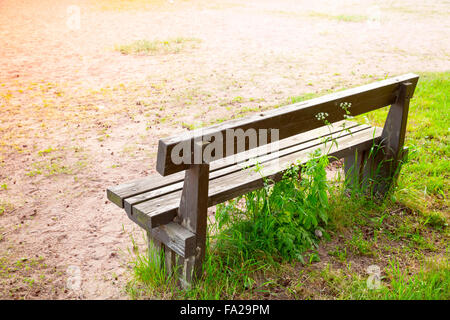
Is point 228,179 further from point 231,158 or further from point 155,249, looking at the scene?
point 155,249

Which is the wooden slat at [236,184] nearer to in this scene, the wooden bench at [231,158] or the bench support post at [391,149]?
the wooden bench at [231,158]

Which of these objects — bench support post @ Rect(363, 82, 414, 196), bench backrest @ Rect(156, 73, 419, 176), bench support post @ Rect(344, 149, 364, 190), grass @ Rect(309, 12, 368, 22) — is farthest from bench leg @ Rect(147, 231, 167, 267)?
grass @ Rect(309, 12, 368, 22)

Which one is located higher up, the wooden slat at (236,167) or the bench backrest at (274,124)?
the bench backrest at (274,124)

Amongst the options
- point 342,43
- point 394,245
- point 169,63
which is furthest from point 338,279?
point 342,43

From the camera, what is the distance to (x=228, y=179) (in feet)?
10.6

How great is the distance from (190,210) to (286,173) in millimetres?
858

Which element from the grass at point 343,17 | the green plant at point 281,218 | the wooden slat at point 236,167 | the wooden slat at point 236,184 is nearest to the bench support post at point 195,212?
the wooden slat at point 236,184

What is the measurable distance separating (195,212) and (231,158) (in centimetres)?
91

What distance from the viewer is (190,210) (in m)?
2.79

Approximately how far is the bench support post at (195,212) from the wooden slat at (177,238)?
0.04 m

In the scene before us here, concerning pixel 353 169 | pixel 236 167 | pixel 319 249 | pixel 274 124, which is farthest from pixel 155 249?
pixel 353 169

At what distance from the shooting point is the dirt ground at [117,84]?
153 inches

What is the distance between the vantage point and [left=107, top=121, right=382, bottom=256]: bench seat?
2.90m

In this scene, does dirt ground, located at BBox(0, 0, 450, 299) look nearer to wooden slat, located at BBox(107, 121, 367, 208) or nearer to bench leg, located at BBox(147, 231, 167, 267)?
bench leg, located at BBox(147, 231, 167, 267)
